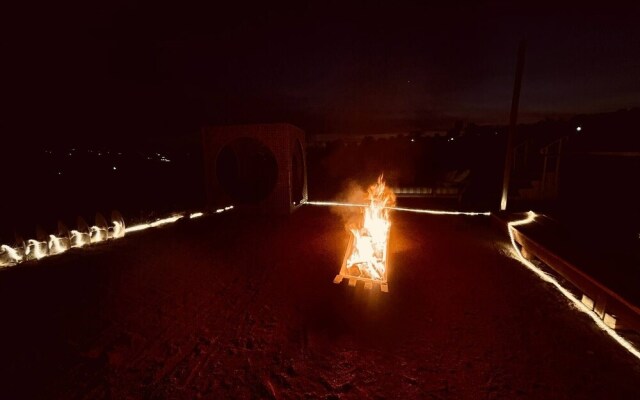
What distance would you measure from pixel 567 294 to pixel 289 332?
215 inches

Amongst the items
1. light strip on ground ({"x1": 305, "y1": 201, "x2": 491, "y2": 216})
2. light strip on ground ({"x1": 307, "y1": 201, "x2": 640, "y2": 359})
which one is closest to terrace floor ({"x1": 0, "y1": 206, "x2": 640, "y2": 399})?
light strip on ground ({"x1": 307, "y1": 201, "x2": 640, "y2": 359})

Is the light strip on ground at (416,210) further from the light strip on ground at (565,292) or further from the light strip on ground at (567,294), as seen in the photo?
the light strip on ground at (567,294)

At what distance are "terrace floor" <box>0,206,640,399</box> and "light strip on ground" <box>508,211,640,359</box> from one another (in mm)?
156

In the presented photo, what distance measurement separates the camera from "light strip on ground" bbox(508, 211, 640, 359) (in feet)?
14.0

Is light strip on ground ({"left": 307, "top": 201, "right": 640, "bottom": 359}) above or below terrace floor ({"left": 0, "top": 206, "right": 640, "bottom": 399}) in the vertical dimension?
above

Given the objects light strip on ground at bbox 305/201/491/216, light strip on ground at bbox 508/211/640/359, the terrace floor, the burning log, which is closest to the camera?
the terrace floor

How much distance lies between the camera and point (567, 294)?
577 centimetres

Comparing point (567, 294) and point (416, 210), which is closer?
point (567, 294)

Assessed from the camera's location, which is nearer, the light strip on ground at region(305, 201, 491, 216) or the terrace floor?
the terrace floor

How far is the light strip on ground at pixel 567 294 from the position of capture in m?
4.28

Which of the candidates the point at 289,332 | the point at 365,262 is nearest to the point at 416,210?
the point at 365,262

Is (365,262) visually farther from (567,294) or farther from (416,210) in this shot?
(416,210)

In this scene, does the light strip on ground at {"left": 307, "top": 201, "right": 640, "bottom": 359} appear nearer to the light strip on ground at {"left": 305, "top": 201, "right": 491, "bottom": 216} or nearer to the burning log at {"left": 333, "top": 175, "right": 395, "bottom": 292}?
the light strip on ground at {"left": 305, "top": 201, "right": 491, "bottom": 216}

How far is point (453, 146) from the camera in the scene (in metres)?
24.1
